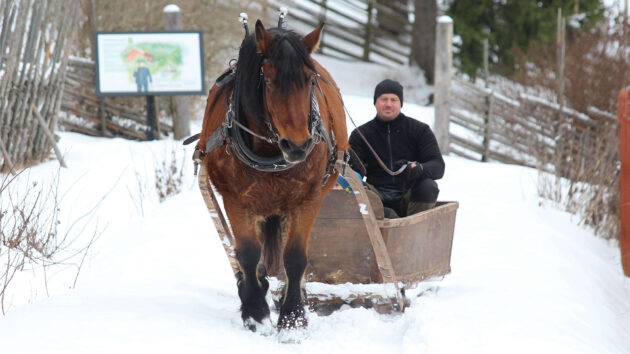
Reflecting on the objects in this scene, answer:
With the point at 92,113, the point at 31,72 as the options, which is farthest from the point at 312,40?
the point at 92,113

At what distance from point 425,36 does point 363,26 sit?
2.74 m

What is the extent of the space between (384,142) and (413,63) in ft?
50.6

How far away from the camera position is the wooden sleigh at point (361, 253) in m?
4.14

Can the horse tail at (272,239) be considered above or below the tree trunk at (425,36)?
above

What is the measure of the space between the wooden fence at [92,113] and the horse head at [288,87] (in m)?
9.05

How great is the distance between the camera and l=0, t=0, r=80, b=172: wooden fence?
25.6ft

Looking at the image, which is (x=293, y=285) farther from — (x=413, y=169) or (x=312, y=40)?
(x=312, y=40)

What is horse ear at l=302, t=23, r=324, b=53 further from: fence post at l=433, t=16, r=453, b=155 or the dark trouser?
fence post at l=433, t=16, r=453, b=155

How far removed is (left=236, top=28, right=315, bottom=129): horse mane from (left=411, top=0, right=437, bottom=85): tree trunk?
1604 centimetres

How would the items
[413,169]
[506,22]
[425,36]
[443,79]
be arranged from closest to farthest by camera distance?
[413,169], [443,79], [506,22], [425,36]

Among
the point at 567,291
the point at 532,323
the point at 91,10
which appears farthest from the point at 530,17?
the point at 532,323

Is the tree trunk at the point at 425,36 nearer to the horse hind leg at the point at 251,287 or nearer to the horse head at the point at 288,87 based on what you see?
the horse hind leg at the point at 251,287

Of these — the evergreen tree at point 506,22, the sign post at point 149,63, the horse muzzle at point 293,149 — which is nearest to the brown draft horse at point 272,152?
the horse muzzle at point 293,149

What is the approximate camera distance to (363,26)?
70.0 ft
